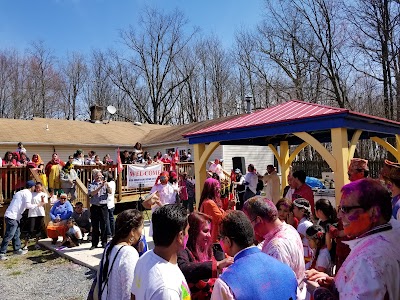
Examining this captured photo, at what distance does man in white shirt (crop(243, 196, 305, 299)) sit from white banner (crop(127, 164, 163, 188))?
37.3ft

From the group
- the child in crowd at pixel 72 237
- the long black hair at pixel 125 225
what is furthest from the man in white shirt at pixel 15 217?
the long black hair at pixel 125 225

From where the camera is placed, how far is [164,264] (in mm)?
1994

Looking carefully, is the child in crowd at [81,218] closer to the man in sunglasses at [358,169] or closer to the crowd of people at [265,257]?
the crowd of people at [265,257]

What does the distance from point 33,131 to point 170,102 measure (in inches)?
881

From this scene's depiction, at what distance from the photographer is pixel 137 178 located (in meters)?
13.7

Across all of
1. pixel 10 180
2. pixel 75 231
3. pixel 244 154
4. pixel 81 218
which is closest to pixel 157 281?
pixel 75 231

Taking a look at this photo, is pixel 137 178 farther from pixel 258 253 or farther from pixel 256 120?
pixel 258 253

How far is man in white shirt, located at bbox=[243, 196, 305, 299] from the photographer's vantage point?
243cm

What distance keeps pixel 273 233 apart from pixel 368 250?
95 cm

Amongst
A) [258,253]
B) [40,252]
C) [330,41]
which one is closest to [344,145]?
[258,253]

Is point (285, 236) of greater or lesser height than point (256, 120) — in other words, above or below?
below

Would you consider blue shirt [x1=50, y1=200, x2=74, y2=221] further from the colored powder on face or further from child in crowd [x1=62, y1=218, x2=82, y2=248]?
the colored powder on face

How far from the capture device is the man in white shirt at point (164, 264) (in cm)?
188

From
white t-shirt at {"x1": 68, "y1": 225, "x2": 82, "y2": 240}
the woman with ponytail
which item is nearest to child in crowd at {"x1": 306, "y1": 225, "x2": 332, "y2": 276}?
the woman with ponytail
